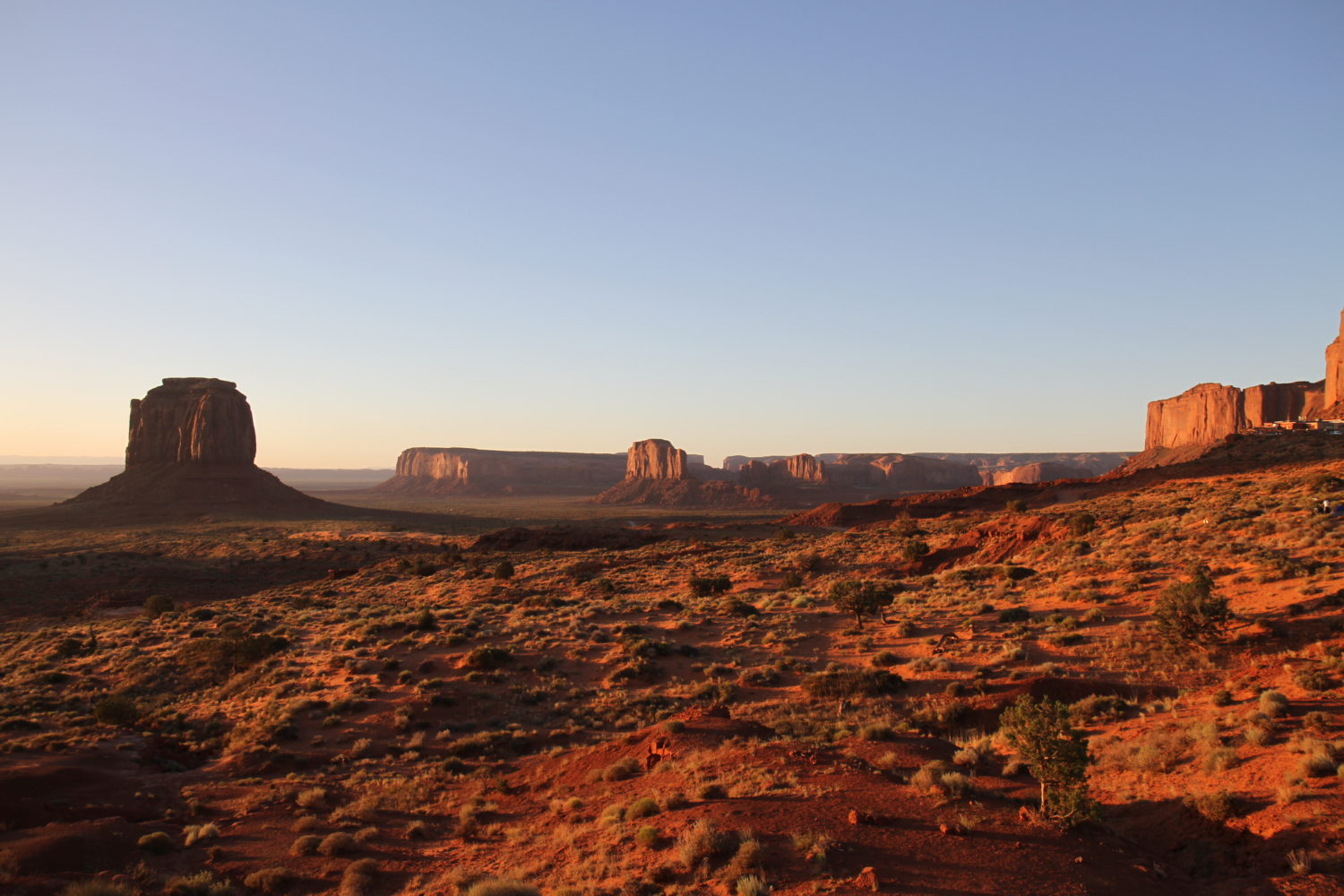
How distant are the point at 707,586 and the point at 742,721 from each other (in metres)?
16.8

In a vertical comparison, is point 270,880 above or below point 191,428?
below

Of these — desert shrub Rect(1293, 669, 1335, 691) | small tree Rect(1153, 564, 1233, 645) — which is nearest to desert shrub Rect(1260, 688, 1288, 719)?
desert shrub Rect(1293, 669, 1335, 691)

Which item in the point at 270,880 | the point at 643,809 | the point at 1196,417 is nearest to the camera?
the point at 270,880

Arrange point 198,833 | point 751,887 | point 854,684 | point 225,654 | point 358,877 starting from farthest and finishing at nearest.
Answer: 1. point 225,654
2. point 854,684
3. point 198,833
4. point 358,877
5. point 751,887

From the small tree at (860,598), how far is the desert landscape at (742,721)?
0.37ft

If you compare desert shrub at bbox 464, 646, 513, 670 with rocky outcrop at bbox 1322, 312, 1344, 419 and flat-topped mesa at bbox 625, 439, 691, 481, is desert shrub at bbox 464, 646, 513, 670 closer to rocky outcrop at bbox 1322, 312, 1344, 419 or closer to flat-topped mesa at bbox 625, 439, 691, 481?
rocky outcrop at bbox 1322, 312, 1344, 419

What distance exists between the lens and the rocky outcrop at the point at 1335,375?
64.7m

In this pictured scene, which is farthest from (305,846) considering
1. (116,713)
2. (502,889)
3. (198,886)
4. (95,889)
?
(116,713)

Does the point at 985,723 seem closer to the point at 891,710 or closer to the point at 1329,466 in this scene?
the point at 891,710

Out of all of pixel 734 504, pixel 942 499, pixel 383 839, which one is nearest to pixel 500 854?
pixel 383 839

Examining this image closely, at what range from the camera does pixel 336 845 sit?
11445 millimetres

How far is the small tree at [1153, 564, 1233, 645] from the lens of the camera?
15945 millimetres

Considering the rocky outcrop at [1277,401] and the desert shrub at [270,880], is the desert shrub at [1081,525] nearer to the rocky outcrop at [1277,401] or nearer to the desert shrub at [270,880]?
the desert shrub at [270,880]

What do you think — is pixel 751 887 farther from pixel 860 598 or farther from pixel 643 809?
pixel 860 598
